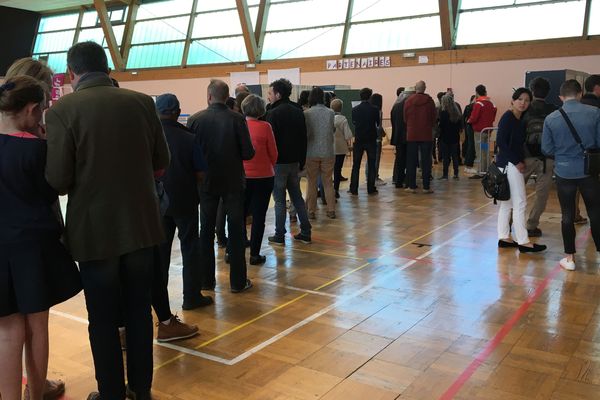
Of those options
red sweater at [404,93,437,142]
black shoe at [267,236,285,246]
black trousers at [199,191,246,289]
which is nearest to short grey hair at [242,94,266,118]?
black trousers at [199,191,246,289]

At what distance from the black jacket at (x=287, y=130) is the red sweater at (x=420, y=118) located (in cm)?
324

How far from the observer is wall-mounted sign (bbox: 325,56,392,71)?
545 inches

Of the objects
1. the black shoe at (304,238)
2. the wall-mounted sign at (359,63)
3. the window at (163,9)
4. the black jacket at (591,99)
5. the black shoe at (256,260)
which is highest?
the window at (163,9)

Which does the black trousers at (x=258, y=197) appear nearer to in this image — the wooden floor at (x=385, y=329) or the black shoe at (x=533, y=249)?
the wooden floor at (x=385, y=329)

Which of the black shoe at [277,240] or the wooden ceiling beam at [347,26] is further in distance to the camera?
the wooden ceiling beam at [347,26]

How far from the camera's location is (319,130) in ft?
18.8

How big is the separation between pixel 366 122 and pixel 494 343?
498 cm

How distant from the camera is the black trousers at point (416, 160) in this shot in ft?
25.4

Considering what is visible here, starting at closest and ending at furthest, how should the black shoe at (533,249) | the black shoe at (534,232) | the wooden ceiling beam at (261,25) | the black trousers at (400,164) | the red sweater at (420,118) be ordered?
the black shoe at (533,249), the black shoe at (534,232), the red sweater at (420,118), the black trousers at (400,164), the wooden ceiling beam at (261,25)

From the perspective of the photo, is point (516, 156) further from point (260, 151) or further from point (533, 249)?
point (260, 151)

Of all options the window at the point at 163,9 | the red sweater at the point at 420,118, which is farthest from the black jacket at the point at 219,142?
the window at the point at 163,9

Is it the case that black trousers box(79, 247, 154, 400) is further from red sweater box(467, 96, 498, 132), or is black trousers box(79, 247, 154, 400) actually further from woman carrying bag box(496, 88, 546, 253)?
red sweater box(467, 96, 498, 132)

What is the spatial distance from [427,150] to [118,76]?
14.1 metres

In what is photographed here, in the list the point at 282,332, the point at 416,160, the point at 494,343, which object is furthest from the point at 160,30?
the point at 494,343
